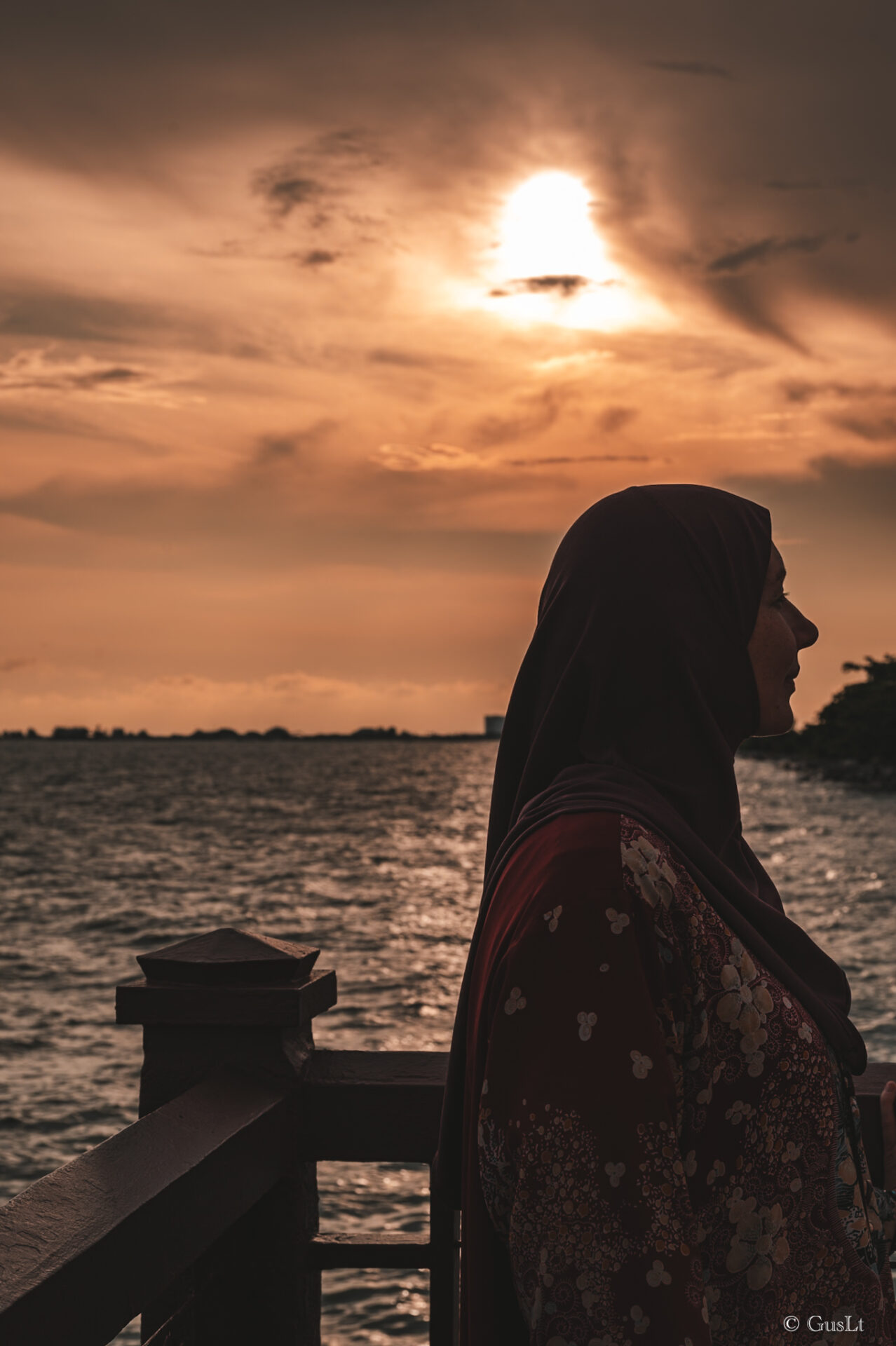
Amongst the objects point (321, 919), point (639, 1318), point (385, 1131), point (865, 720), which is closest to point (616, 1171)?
point (639, 1318)

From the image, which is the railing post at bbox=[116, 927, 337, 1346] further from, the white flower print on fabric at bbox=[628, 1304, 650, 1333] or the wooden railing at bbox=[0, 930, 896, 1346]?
the white flower print on fabric at bbox=[628, 1304, 650, 1333]

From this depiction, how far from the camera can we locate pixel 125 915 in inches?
1280

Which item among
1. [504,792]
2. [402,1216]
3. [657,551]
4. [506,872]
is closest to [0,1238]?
[506,872]

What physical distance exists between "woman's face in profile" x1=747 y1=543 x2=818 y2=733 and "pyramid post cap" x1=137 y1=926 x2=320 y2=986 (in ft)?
3.14

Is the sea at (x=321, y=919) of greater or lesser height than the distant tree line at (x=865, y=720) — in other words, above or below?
below

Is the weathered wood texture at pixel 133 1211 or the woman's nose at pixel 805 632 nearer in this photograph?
the weathered wood texture at pixel 133 1211

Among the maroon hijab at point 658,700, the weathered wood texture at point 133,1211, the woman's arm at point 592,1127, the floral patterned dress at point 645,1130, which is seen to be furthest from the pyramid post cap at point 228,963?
the woman's arm at point 592,1127

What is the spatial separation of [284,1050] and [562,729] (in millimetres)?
935

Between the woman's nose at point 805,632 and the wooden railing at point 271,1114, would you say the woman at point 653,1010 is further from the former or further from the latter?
the wooden railing at point 271,1114

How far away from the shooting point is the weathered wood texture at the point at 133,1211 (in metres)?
1.51

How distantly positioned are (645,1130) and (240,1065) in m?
1.09

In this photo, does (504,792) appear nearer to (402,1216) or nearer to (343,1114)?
(343,1114)

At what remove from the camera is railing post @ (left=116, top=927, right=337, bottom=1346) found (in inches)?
90.9

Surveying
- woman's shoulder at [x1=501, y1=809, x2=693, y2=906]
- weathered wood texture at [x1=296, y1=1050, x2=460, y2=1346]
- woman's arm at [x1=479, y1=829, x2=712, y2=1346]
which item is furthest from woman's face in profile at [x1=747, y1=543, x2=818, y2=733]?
weathered wood texture at [x1=296, y1=1050, x2=460, y2=1346]
